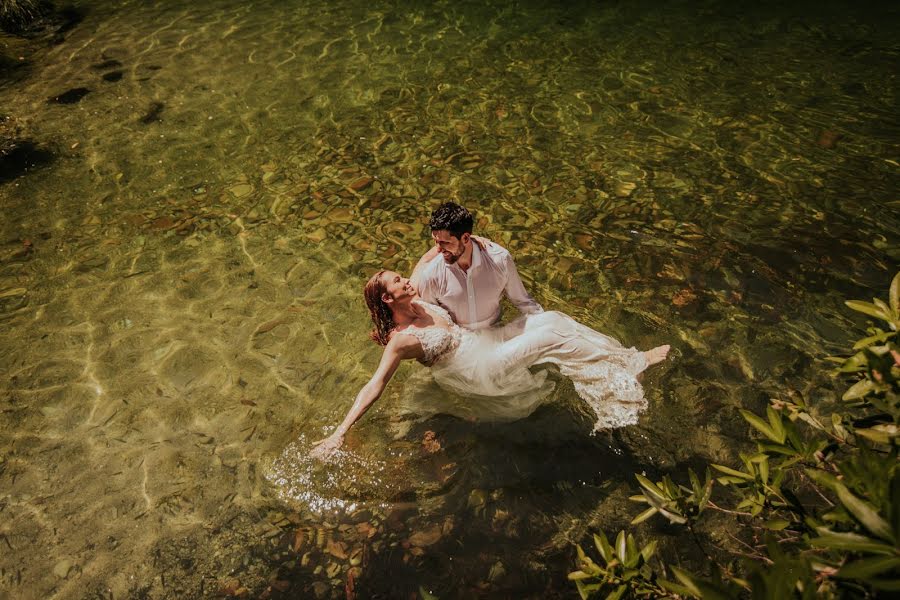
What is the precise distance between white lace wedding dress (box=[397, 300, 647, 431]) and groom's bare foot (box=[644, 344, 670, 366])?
0.46ft

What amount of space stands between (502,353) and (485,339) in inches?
7.7

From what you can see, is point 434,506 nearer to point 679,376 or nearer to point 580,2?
point 679,376

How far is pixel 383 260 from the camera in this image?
21.2ft

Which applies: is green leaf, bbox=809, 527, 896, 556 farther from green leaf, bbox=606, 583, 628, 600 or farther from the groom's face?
the groom's face

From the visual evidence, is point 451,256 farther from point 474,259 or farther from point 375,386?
point 375,386

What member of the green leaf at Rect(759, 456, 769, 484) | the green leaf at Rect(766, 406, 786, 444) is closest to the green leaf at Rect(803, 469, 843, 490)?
the green leaf at Rect(766, 406, 786, 444)

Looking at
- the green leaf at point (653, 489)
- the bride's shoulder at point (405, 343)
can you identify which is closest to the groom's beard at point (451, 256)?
the bride's shoulder at point (405, 343)

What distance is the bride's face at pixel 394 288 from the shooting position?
4.12m

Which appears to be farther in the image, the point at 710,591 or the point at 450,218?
the point at 450,218

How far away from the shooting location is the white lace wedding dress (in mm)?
4406

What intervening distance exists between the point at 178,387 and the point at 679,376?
4720 mm

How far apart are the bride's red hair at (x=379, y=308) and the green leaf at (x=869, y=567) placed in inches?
126

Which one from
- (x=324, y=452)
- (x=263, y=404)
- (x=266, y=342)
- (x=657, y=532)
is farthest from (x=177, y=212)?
(x=657, y=532)

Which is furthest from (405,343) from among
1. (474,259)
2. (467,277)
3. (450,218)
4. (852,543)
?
(852,543)
